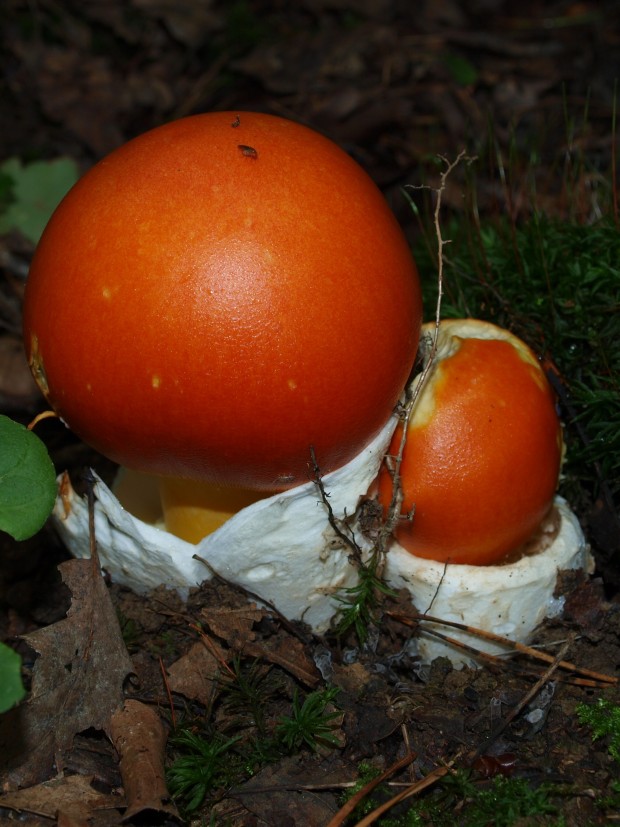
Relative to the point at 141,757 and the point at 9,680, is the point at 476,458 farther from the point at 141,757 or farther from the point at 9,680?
the point at 9,680

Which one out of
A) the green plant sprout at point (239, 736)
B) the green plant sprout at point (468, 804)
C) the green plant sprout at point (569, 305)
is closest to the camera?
the green plant sprout at point (468, 804)

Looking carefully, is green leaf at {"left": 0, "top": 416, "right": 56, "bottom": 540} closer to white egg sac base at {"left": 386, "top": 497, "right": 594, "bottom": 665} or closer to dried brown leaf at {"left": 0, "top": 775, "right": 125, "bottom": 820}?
dried brown leaf at {"left": 0, "top": 775, "right": 125, "bottom": 820}

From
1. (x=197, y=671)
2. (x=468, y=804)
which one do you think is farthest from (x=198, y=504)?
(x=468, y=804)

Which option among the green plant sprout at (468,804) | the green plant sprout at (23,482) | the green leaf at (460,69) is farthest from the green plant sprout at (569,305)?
the green leaf at (460,69)

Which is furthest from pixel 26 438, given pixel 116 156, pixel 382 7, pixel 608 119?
pixel 382 7

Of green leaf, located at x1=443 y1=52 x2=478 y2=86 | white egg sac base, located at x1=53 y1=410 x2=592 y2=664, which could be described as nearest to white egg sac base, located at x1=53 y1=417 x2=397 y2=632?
white egg sac base, located at x1=53 y1=410 x2=592 y2=664

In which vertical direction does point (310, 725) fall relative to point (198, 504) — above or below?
below

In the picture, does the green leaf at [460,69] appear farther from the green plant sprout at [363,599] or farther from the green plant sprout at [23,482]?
the green plant sprout at [23,482]
